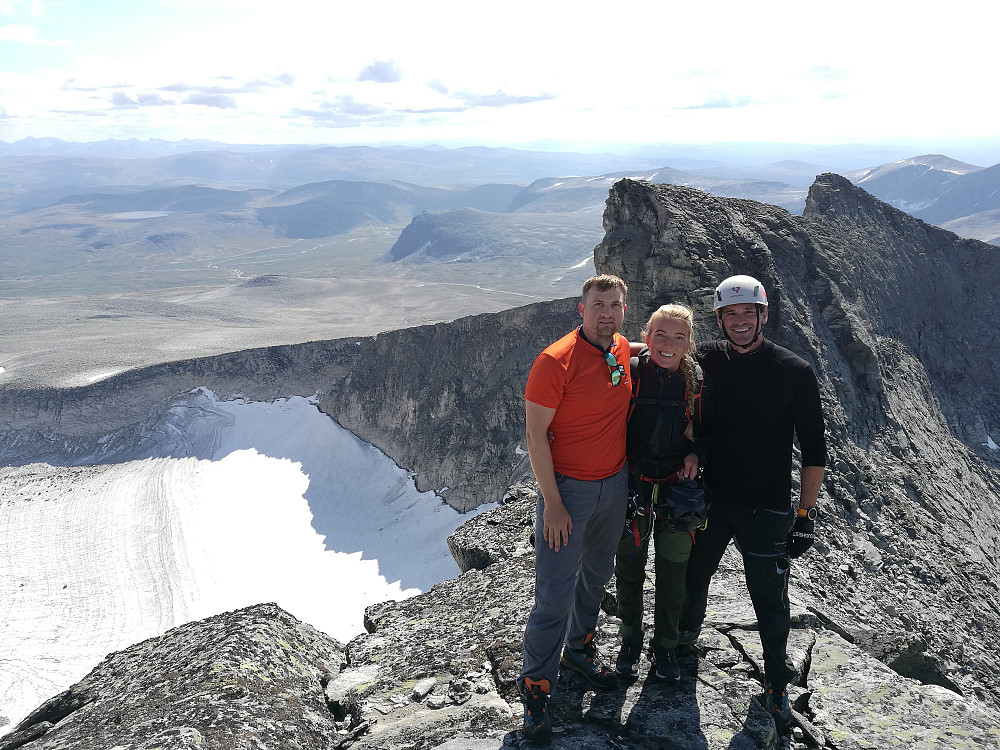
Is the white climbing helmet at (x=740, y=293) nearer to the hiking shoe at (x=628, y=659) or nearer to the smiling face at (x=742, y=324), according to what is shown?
the smiling face at (x=742, y=324)

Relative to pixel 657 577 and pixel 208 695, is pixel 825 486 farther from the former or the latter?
pixel 208 695

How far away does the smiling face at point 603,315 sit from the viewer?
4.47 metres

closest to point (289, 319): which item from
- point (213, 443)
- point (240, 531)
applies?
point (213, 443)

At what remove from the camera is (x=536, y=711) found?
15.1 ft

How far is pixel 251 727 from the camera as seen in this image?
5.04 metres

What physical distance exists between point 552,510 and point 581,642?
1503mm

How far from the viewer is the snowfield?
1069 inches

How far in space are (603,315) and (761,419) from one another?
1572 mm

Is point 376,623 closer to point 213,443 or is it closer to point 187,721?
point 187,721

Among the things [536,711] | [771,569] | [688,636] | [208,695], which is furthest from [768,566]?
[208,695]

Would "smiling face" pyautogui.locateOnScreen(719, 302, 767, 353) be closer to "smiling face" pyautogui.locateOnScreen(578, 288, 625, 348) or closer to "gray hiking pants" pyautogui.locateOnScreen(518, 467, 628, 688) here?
"smiling face" pyautogui.locateOnScreen(578, 288, 625, 348)

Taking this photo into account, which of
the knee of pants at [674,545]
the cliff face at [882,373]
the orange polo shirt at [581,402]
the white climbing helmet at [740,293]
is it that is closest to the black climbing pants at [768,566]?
the knee of pants at [674,545]

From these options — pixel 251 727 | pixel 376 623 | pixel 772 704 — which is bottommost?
pixel 376 623

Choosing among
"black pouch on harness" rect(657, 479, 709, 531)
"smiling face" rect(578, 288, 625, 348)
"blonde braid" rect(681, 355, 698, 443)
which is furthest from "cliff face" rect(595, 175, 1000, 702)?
"smiling face" rect(578, 288, 625, 348)
